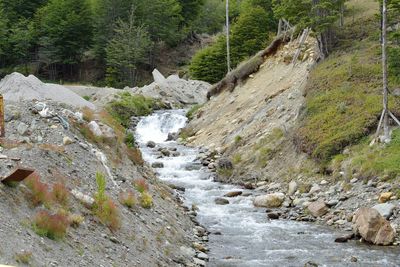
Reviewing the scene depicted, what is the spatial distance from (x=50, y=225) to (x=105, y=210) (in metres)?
2.20

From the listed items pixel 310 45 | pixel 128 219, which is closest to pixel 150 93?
pixel 310 45

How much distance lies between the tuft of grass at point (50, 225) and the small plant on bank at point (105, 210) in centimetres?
147

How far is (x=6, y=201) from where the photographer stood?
9.98 metres

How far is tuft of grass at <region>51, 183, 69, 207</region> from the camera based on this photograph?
11.3 m

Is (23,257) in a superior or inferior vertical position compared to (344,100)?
inferior

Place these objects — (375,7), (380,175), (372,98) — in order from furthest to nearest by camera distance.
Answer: (375,7)
(372,98)
(380,175)

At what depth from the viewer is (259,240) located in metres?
15.4

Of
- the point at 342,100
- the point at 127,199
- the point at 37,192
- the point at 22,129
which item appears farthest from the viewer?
the point at 342,100

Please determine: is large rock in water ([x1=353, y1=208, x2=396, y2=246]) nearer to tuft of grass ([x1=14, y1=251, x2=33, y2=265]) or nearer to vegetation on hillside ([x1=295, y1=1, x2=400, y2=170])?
vegetation on hillside ([x1=295, y1=1, x2=400, y2=170])

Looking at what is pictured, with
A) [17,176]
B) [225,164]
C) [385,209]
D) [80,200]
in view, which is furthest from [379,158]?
[17,176]

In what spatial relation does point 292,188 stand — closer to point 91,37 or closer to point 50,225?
point 50,225

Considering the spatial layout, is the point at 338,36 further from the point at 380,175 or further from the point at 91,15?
the point at 91,15

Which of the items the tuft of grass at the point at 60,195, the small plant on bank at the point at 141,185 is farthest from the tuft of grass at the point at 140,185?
the tuft of grass at the point at 60,195

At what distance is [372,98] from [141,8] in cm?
5236
